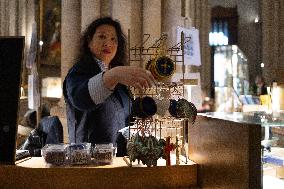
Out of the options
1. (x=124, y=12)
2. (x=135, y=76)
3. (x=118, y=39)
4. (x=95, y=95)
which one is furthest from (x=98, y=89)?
(x=124, y=12)

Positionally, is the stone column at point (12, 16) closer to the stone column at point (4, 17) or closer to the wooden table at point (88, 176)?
the stone column at point (4, 17)

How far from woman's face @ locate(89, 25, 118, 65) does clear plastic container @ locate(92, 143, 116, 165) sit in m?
0.62

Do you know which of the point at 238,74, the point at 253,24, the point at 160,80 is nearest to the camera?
the point at 160,80

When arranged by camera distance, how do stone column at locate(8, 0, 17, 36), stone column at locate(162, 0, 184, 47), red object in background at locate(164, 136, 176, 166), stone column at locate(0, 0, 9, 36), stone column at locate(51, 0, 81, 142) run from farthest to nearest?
stone column at locate(0, 0, 9, 36), stone column at locate(8, 0, 17, 36), stone column at locate(51, 0, 81, 142), stone column at locate(162, 0, 184, 47), red object in background at locate(164, 136, 176, 166)

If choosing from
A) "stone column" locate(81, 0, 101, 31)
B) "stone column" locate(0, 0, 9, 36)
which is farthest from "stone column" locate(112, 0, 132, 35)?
"stone column" locate(0, 0, 9, 36)

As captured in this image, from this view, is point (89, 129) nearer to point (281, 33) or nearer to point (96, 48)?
point (96, 48)

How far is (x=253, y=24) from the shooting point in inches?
1122

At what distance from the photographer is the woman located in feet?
8.93

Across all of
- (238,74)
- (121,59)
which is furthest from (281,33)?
(121,59)

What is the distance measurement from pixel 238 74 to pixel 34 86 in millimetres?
19417

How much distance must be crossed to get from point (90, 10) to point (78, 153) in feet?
13.6

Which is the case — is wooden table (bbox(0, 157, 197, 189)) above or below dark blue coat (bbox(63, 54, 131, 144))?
below

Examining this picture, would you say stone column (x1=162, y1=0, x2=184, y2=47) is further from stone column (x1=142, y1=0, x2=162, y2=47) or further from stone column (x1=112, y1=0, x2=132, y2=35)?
stone column (x1=112, y1=0, x2=132, y2=35)

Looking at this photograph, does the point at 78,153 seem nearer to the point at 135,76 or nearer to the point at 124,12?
the point at 135,76
